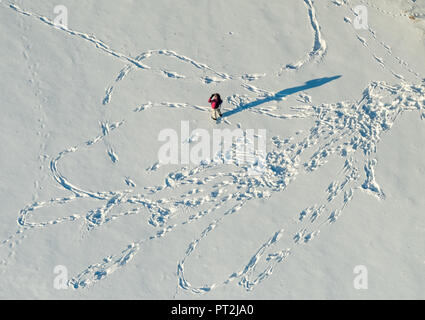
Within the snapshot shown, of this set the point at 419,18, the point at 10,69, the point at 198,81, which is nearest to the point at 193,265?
the point at 198,81

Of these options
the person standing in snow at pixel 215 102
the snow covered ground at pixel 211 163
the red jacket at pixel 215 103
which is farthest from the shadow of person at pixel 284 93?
the red jacket at pixel 215 103

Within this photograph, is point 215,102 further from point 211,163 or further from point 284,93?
point 284,93

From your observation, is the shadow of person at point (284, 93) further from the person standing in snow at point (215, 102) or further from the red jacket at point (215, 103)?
the red jacket at point (215, 103)

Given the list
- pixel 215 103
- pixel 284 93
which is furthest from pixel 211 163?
pixel 284 93

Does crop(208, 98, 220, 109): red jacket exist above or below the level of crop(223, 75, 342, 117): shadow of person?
below

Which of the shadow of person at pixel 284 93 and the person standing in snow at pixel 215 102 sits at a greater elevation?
the shadow of person at pixel 284 93

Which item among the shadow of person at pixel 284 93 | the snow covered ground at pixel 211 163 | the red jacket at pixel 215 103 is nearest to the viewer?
the red jacket at pixel 215 103

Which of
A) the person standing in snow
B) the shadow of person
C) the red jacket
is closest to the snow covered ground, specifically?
the shadow of person

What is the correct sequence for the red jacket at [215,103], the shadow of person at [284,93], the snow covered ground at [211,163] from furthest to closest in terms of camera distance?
1. the shadow of person at [284,93]
2. the snow covered ground at [211,163]
3. the red jacket at [215,103]

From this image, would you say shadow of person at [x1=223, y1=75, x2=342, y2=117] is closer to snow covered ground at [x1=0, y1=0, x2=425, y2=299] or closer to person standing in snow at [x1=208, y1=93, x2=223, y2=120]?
snow covered ground at [x1=0, y1=0, x2=425, y2=299]
